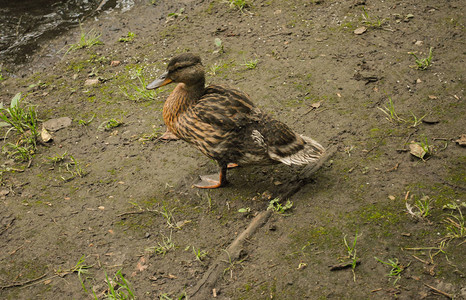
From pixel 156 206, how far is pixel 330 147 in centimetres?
175

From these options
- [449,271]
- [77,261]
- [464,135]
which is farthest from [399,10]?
[77,261]

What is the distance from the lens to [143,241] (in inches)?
142

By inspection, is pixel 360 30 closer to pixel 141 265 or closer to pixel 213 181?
pixel 213 181

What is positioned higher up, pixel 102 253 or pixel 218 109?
pixel 218 109

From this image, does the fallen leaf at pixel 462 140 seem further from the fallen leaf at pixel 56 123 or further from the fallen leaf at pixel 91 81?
the fallen leaf at pixel 91 81

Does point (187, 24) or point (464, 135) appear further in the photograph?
point (187, 24)

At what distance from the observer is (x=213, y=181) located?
412 centimetres

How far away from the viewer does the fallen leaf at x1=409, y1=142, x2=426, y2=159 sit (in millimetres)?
3823

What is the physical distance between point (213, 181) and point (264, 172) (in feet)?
1.66

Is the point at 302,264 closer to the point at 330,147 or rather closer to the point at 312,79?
the point at 330,147

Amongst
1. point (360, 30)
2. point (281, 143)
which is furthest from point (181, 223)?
point (360, 30)

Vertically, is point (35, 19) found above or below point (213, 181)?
above

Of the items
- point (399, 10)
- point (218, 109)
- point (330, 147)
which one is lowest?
point (330, 147)

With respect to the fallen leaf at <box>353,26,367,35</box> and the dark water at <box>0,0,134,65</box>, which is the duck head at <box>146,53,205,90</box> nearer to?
the fallen leaf at <box>353,26,367,35</box>
